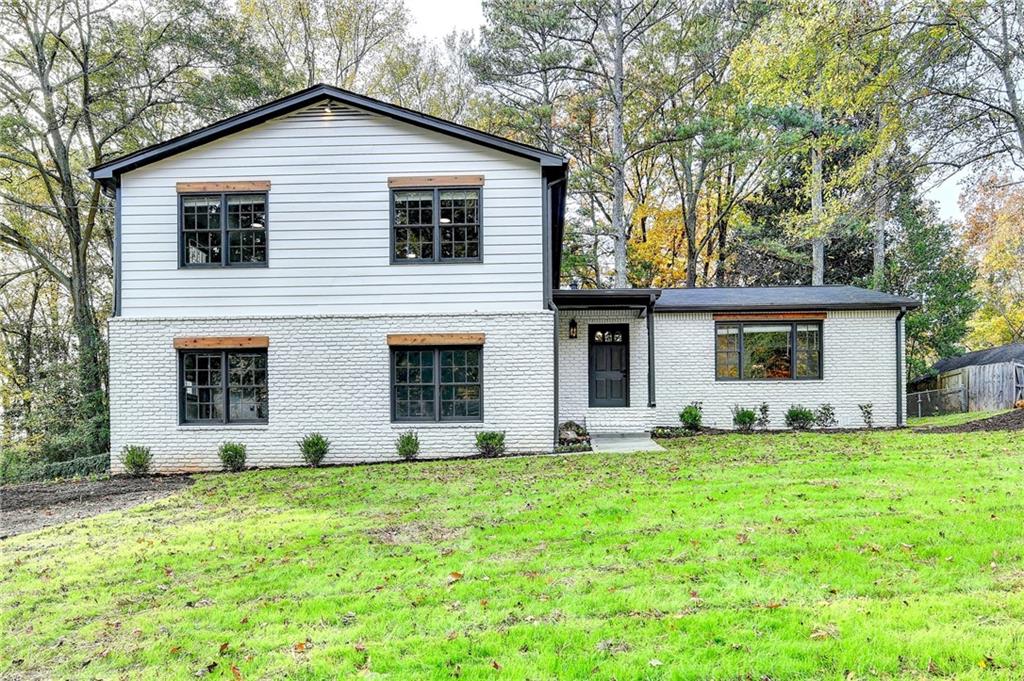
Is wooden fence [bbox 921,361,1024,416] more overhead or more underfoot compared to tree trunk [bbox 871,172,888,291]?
more underfoot

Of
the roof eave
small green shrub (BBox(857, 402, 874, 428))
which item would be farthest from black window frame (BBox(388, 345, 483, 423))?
small green shrub (BBox(857, 402, 874, 428))

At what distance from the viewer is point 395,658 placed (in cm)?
345

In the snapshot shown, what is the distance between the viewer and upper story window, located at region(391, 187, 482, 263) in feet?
37.2

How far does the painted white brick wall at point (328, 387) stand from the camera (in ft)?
36.9

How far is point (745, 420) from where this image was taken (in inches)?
551

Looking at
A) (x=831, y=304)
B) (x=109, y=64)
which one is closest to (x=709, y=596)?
(x=831, y=304)

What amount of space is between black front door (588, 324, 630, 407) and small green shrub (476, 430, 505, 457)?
3.67 m

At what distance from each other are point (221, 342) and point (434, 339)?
3.95 meters

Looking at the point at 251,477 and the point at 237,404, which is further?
the point at 237,404

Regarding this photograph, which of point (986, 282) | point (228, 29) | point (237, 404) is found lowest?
point (237, 404)

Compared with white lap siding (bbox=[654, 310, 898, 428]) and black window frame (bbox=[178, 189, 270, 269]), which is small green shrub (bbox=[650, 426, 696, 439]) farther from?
black window frame (bbox=[178, 189, 270, 269])

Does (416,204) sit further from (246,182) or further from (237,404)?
(237,404)

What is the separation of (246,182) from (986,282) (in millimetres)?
27887

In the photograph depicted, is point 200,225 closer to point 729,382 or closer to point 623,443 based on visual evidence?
point 623,443
